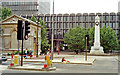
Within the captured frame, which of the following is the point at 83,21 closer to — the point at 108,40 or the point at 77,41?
the point at 77,41

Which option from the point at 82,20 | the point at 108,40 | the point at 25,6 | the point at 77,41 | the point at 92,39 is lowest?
the point at 77,41

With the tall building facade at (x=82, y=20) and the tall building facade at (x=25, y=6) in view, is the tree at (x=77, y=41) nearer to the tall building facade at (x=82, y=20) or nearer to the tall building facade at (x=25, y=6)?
the tall building facade at (x=82, y=20)

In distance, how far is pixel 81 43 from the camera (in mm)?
77000

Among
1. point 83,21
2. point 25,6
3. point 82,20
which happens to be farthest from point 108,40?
point 25,6

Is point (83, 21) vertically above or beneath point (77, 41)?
above

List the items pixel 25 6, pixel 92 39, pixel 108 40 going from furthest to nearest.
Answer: pixel 25 6
pixel 92 39
pixel 108 40

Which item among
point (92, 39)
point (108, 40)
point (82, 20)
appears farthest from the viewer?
point (82, 20)

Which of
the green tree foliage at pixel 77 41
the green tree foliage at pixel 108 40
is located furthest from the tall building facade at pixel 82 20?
the green tree foliage at pixel 108 40

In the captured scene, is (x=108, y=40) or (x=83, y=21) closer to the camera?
(x=108, y=40)

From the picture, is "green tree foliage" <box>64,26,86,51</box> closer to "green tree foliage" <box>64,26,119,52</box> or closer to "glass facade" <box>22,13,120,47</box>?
Result: "green tree foliage" <box>64,26,119,52</box>

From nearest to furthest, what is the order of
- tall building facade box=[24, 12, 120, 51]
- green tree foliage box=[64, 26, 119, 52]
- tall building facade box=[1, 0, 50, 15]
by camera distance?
green tree foliage box=[64, 26, 119, 52] < tall building facade box=[24, 12, 120, 51] < tall building facade box=[1, 0, 50, 15]

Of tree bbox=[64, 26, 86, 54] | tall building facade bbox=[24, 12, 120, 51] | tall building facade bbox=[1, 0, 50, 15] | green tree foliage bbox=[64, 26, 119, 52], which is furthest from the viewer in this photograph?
tall building facade bbox=[1, 0, 50, 15]

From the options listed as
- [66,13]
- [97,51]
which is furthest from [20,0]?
[97,51]

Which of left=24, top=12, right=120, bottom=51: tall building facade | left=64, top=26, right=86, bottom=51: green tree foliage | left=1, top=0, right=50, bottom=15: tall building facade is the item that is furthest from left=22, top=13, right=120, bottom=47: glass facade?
left=64, top=26, right=86, bottom=51: green tree foliage
